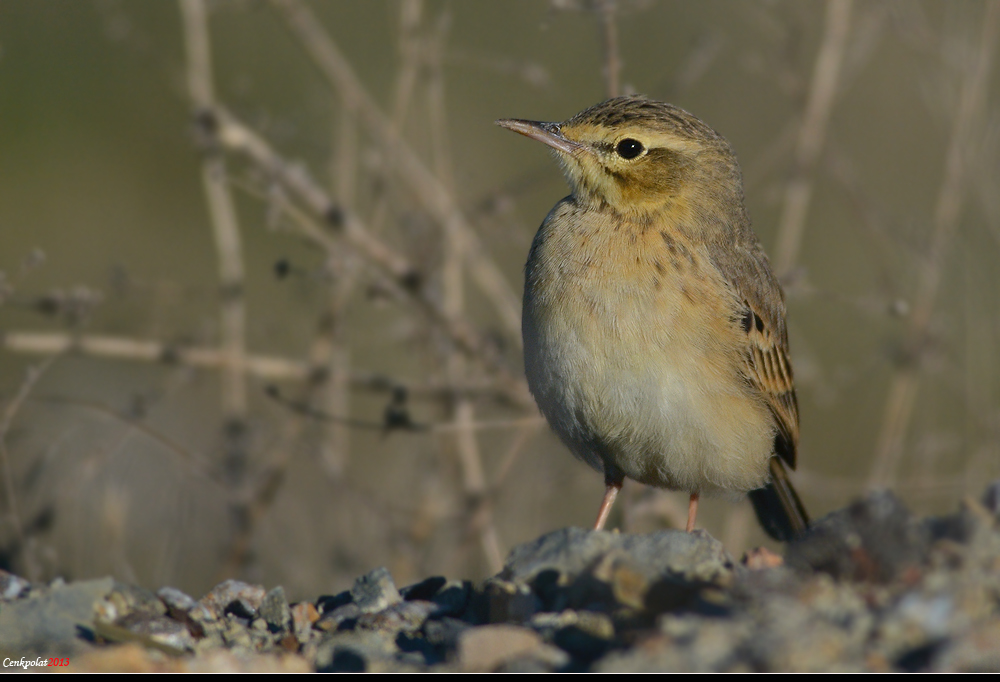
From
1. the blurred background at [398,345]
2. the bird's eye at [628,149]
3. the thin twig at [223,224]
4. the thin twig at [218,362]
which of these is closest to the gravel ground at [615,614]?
the blurred background at [398,345]

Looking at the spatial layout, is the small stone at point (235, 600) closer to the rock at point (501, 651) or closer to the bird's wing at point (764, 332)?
the rock at point (501, 651)

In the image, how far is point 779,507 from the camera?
18.7 feet

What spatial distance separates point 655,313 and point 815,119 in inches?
120

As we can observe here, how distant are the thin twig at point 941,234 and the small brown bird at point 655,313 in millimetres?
1870

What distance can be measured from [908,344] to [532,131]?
136 inches

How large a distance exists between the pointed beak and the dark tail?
1.86m

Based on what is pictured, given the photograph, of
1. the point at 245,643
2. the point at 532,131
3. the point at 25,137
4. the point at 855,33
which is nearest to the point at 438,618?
the point at 245,643

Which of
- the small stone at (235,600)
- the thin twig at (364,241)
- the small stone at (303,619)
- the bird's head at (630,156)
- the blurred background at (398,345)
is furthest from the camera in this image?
the thin twig at (364,241)

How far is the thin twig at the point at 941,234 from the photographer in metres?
6.64

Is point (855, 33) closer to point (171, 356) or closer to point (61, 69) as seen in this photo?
point (171, 356)

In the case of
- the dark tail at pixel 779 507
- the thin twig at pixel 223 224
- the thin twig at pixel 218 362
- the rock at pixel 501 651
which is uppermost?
the thin twig at pixel 223 224

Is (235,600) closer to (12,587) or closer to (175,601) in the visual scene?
(175,601)

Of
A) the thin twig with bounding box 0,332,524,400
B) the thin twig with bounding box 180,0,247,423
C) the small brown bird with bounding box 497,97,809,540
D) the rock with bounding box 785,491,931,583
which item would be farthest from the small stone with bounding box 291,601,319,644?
→ the thin twig with bounding box 180,0,247,423

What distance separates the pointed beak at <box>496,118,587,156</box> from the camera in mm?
5168
